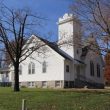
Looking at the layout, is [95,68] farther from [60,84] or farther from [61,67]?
[60,84]

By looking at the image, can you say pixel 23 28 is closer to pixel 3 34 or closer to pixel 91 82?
pixel 3 34

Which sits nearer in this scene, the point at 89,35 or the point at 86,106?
the point at 86,106

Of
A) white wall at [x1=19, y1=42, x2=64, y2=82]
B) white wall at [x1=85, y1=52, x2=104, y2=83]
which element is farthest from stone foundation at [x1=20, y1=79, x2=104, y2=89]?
white wall at [x1=85, y1=52, x2=104, y2=83]

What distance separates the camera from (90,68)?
58406 millimetres

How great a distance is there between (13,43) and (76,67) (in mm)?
18686

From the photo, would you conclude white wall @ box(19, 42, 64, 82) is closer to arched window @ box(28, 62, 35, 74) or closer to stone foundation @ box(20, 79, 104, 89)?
arched window @ box(28, 62, 35, 74)

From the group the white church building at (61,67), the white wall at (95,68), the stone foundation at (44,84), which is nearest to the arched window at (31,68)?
the white church building at (61,67)

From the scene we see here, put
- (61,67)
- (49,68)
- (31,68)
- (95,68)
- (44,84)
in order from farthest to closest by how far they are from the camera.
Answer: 1. (95,68)
2. (31,68)
3. (44,84)
4. (49,68)
5. (61,67)

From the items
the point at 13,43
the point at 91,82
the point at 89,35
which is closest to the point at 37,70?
the point at 91,82

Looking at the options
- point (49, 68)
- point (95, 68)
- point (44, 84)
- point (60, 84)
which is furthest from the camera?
point (95, 68)

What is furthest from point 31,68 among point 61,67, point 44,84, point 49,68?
point 61,67

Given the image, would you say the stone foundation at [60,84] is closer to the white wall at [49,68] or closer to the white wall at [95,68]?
the white wall at [49,68]

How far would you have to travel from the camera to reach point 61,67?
52594 millimetres

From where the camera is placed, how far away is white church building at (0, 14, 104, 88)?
52.8 m
